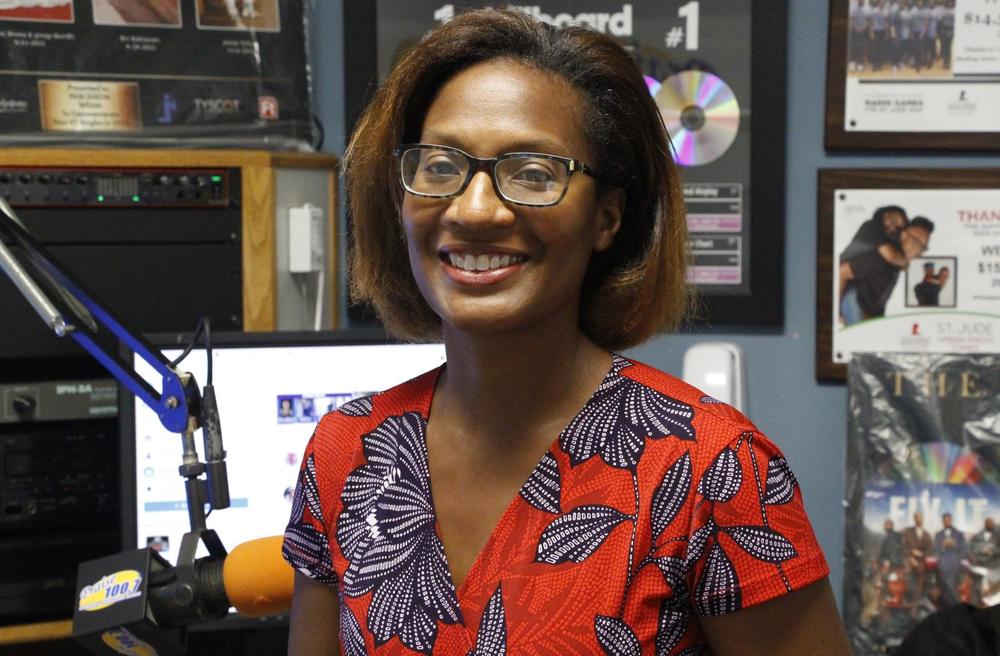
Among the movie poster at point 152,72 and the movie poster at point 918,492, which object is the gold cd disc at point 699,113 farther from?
the movie poster at point 152,72

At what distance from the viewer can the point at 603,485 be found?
3.01 ft

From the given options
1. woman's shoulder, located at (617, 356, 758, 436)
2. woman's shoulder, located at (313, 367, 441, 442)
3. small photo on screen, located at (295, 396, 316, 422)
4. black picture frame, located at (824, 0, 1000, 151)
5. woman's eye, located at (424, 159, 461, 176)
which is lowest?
small photo on screen, located at (295, 396, 316, 422)

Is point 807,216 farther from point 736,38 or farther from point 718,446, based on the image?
point 718,446

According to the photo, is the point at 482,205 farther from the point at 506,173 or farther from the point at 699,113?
the point at 699,113

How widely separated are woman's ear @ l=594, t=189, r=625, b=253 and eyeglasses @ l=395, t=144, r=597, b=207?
45 millimetres

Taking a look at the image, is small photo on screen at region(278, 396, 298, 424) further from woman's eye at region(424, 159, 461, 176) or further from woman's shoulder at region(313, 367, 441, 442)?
woman's eye at region(424, 159, 461, 176)

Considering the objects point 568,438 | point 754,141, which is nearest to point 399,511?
point 568,438

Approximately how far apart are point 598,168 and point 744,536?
315mm

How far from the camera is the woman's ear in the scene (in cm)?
97

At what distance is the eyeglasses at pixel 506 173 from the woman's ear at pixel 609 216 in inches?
1.8

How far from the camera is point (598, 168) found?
0.94m

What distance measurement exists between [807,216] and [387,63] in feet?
2.37

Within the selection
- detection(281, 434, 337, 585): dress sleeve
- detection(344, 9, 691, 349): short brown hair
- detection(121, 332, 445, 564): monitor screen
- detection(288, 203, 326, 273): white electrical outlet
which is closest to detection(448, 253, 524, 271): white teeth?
detection(344, 9, 691, 349): short brown hair

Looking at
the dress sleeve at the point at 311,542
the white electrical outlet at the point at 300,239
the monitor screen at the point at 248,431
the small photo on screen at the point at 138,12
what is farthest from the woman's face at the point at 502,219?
the small photo on screen at the point at 138,12
